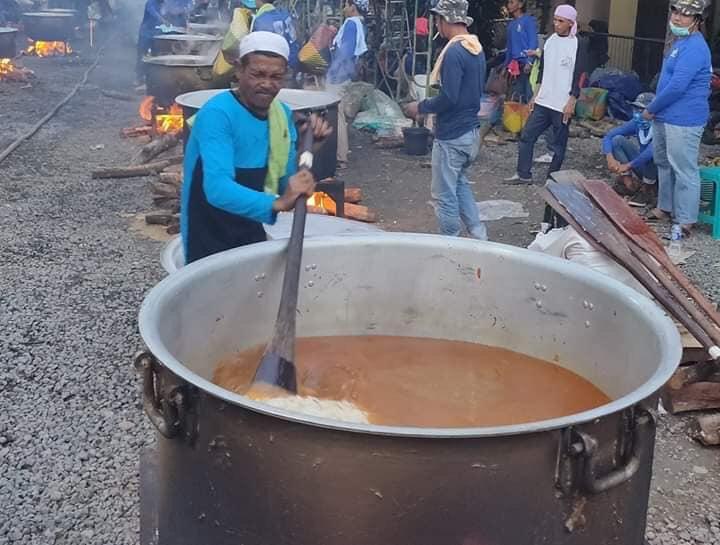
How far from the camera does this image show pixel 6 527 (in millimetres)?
3656

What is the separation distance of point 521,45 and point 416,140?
2619 mm

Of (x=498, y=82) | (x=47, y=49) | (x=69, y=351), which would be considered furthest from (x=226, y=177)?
(x=47, y=49)

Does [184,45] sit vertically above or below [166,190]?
above

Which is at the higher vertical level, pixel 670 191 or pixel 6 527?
pixel 670 191

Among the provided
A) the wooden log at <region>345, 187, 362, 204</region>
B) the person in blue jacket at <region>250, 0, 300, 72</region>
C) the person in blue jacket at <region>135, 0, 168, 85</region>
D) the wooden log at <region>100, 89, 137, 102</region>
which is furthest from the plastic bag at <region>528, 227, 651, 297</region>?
the person in blue jacket at <region>135, 0, 168, 85</region>

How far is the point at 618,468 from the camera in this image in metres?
2.01

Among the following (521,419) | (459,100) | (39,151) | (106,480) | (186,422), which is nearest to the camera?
(186,422)

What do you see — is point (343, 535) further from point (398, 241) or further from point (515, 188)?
point (515, 188)

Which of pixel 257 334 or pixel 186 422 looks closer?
pixel 186 422

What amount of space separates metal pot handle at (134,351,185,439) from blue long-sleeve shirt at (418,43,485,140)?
4582 millimetres

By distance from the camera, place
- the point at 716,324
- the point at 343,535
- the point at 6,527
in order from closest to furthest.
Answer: the point at 343,535 → the point at 6,527 → the point at 716,324

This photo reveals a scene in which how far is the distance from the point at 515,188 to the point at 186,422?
7.71 m

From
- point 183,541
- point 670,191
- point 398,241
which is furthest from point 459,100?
point 183,541

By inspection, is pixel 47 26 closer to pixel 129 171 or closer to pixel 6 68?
pixel 6 68
